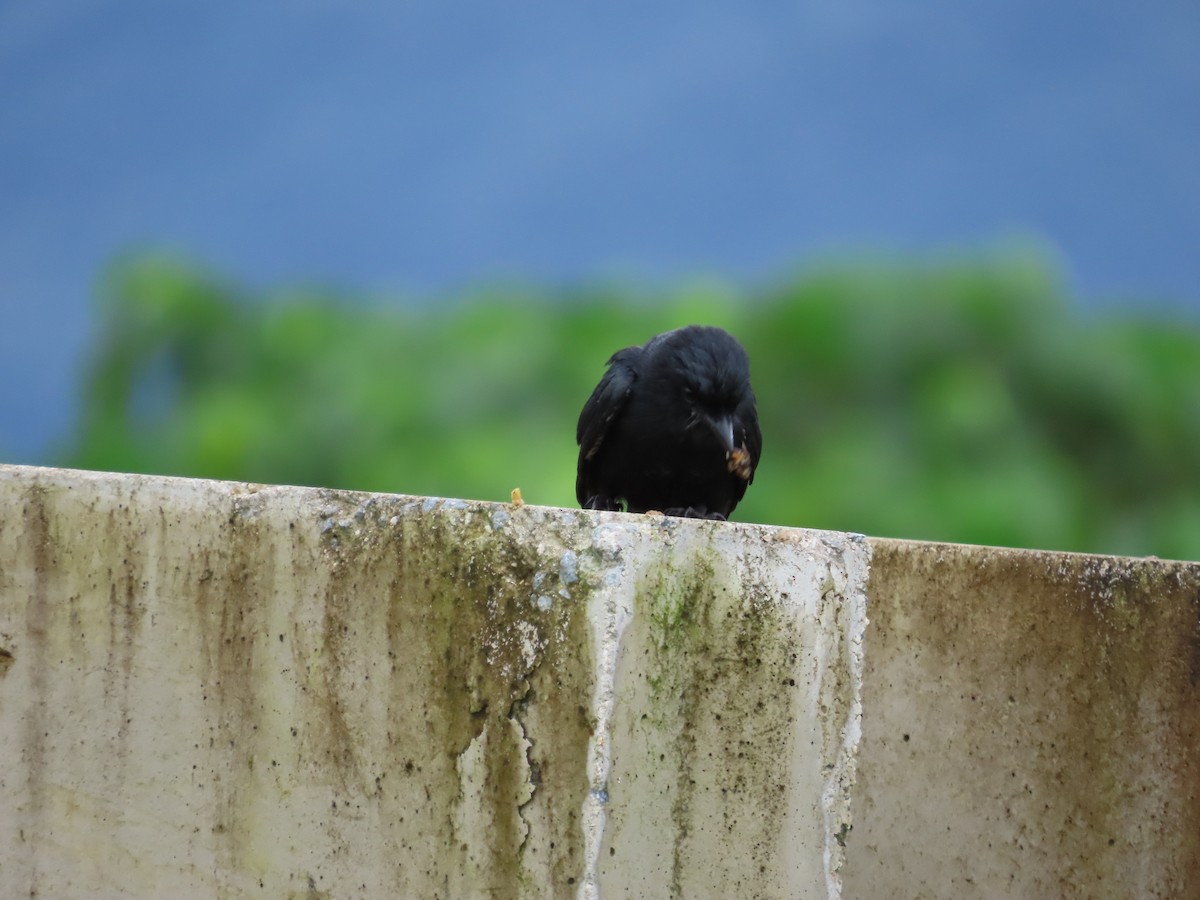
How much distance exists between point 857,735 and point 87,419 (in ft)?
48.0

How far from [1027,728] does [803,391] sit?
13.2 metres

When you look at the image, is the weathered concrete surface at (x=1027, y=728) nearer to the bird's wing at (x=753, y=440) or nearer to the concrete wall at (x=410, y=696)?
the concrete wall at (x=410, y=696)

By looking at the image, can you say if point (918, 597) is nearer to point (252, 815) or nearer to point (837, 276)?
point (252, 815)

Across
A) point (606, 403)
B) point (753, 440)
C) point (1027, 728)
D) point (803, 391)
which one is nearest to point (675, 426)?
point (606, 403)

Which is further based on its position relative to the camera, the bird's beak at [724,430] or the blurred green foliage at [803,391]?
the blurred green foliage at [803,391]

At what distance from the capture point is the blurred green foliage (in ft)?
51.2

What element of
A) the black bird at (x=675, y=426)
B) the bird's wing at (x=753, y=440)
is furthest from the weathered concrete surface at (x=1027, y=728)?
the bird's wing at (x=753, y=440)

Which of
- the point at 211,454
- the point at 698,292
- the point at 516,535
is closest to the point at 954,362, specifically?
the point at 698,292

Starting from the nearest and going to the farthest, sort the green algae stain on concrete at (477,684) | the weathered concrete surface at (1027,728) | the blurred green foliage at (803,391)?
1. the green algae stain on concrete at (477,684)
2. the weathered concrete surface at (1027,728)
3. the blurred green foliage at (803,391)

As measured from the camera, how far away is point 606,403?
5.08 m

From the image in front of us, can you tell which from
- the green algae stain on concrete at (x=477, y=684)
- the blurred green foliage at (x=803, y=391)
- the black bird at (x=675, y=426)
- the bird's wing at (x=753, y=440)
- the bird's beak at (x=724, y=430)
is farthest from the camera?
the blurred green foliage at (x=803, y=391)

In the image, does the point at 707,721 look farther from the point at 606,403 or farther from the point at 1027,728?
the point at 606,403

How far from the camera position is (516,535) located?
9.15ft

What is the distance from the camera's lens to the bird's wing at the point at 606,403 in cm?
506
